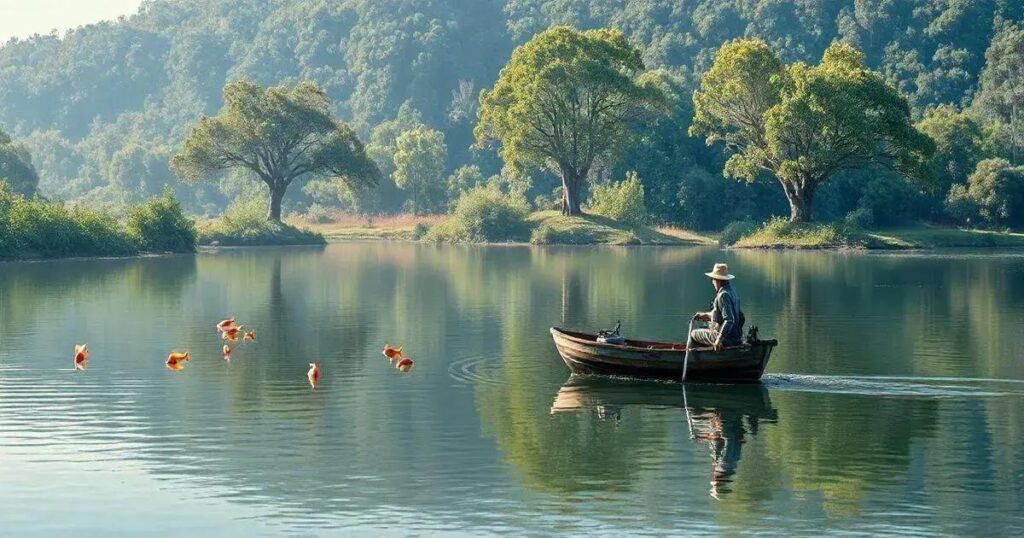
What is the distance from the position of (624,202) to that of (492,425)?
90657 mm

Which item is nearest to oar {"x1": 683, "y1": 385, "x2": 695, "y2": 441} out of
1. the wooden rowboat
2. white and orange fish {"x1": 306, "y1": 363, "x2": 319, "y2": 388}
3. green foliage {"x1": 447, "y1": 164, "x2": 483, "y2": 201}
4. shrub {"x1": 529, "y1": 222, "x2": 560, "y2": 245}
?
the wooden rowboat

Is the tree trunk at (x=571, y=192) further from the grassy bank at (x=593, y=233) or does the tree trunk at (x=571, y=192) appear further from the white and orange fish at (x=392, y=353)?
the white and orange fish at (x=392, y=353)

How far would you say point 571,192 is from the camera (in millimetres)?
117562

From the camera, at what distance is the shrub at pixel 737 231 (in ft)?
348

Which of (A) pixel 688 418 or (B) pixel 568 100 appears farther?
(B) pixel 568 100

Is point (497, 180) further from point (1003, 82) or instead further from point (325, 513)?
point (325, 513)

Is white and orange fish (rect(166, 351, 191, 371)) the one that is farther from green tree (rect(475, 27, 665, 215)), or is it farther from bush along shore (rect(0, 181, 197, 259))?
green tree (rect(475, 27, 665, 215))

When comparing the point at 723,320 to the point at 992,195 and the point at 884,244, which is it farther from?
the point at 992,195

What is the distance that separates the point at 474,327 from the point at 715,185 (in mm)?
78070

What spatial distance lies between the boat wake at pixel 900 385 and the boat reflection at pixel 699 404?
0.91m

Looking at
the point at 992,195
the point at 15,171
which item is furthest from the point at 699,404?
the point at 15,171

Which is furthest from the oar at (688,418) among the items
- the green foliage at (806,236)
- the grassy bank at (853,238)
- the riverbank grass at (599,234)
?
the riverbank grass at (599,234)

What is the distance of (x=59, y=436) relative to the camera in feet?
83.3

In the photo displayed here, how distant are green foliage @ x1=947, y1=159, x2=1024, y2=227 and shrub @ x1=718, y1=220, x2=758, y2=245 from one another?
16412mm
